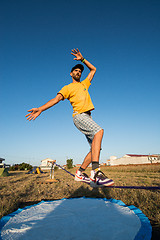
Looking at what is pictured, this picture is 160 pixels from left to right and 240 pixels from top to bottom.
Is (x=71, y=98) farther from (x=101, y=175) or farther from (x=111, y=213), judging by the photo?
(x=111, y=213)

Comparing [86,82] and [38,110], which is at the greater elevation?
[86,82]

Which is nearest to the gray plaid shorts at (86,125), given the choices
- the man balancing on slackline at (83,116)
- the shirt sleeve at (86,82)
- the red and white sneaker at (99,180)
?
the man balancing on slackline at (83,116)

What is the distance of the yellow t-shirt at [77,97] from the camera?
236 centimetres

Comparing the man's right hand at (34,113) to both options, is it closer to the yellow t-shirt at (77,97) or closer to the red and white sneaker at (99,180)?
the yellow t-shirt at (77,97)

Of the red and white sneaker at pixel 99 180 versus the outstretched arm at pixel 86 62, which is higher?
the outstretched arm at pixel 86 62

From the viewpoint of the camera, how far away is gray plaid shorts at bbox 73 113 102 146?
2125 millimetres

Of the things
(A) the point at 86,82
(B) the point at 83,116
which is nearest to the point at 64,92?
(B) the point at 83,116

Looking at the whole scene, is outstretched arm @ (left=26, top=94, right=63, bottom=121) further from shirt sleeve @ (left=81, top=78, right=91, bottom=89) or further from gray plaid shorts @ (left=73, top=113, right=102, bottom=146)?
shirt sleeve @ (left=81, top=78, right=91, bottom=89)

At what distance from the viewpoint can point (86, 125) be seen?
2.18 m

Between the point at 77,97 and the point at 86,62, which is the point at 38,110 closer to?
the point at 77,97

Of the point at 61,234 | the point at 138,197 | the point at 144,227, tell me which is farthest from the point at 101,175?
the point at 138,197

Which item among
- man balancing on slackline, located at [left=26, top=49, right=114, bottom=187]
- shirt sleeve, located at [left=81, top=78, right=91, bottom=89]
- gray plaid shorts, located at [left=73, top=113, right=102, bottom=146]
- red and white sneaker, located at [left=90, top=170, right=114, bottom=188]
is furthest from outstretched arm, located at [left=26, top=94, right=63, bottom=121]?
red and white sneaker, located at [left=90, top=170, right=114, bottom=188]

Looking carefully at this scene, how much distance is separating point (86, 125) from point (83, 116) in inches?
7.1

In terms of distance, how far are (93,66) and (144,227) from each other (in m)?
2.97
